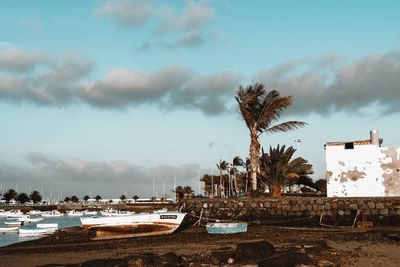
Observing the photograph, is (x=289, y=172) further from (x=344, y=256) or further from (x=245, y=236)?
(x=344, y=256)

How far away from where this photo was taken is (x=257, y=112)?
107ft

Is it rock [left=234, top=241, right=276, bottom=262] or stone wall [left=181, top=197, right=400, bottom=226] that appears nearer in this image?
rock [left=234, top=241, right=276, bottom=262]

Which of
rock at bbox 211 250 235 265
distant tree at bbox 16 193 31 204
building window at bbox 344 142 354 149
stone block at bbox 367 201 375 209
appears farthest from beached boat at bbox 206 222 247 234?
distant tree at bbox 16 193 31 204

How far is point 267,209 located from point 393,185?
8021 millimetres

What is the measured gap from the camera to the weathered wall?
96.3 ft

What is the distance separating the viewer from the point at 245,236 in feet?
70.9

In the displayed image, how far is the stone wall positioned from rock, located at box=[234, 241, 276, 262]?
586 inches

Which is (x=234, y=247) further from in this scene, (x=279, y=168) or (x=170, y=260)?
(x=279, y=168)

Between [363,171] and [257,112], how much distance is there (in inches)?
314

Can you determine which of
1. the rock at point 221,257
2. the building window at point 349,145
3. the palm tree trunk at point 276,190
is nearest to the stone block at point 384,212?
the building window at point 349,145

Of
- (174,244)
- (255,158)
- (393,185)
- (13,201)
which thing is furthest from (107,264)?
(13,201)

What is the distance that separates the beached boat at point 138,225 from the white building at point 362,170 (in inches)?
425

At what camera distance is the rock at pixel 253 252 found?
1331 centimetres

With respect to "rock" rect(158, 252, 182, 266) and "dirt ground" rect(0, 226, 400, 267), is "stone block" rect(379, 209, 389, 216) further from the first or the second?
"rock" rect(158, 252, 182, 266)
